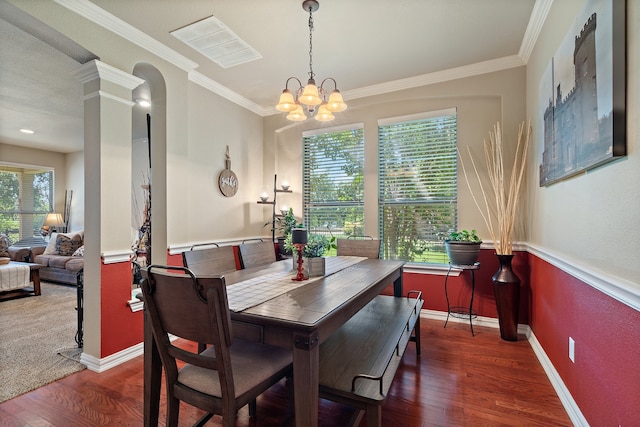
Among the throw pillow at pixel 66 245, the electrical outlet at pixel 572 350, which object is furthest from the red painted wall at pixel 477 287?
the throw pillow at pixel 66 245

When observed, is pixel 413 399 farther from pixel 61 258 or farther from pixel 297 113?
pixel 61 258

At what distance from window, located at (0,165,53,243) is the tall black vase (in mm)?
8794

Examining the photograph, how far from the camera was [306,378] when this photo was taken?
1260 mm

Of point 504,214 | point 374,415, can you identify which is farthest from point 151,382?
point 504,214

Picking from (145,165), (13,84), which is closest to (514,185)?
(13,84)

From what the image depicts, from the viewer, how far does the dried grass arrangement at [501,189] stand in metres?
2.96

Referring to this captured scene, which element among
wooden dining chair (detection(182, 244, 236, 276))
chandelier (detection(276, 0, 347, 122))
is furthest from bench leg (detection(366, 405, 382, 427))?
chandelier (detection(276, 0, 347, 122))

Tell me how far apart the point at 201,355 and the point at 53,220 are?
738cm

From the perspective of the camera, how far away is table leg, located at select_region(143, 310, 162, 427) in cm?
151

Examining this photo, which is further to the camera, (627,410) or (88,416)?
(88,416)

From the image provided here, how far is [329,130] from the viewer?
422cm

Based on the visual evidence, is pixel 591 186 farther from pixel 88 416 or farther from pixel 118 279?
pixel 118 279

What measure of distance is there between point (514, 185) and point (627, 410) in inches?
88.5

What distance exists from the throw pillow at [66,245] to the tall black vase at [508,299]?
6.89m
